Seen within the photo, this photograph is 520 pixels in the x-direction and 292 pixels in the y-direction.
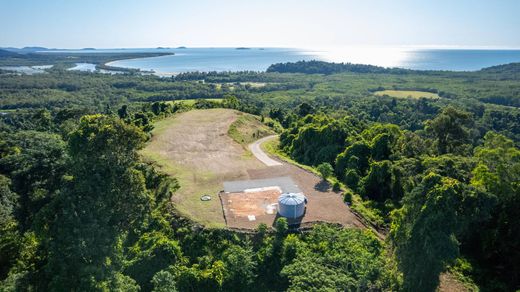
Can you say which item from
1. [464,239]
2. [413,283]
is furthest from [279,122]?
[413,283]

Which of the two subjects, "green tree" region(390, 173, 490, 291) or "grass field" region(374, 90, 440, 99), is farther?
"grass field" region(374, 90, 440, 99)

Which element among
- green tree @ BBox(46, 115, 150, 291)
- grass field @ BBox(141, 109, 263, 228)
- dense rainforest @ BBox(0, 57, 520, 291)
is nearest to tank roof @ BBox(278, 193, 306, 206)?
dense rainforest @ BBox(0, 57, 520, 291)

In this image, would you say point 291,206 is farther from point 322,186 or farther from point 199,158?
point 199,158

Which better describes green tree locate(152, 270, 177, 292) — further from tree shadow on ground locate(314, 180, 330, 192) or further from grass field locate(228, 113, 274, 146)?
grass field locate(228, 113, 274, 146)

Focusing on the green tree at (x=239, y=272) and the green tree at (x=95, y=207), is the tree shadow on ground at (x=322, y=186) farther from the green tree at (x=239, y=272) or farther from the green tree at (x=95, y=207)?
the green tree at (x=95, y=207)

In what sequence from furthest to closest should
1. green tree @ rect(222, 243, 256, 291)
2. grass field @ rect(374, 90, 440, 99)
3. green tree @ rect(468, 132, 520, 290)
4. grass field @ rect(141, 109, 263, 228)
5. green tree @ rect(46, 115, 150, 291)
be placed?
grass field @ rect(374, 90, 440, 99), grass field @ rect(141, 109, 263, 228), green tree @ rect(468, 132, 520, 290), green tree @ rect(222, 243, 256, 291), green tree @ rect(46, 115, 150, 291)

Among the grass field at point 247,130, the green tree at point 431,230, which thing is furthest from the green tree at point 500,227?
the grass field at point 247,130

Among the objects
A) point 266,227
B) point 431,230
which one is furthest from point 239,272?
point 431,230
